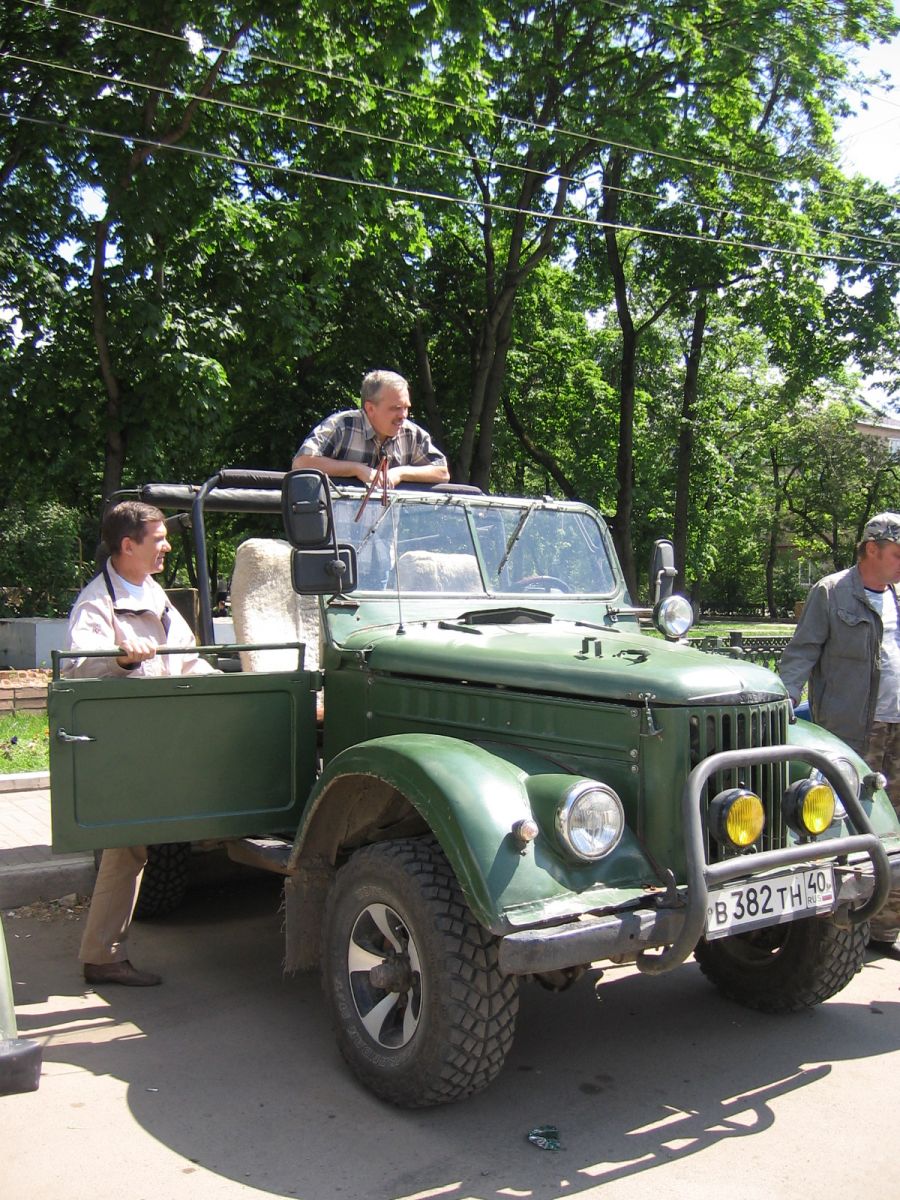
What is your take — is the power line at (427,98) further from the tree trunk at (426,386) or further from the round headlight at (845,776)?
the round headlight at (845,776)

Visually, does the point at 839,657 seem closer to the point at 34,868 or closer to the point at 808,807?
the point at 808,807

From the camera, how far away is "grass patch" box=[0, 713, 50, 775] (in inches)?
340

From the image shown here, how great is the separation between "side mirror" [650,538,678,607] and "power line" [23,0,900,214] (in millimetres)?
8665

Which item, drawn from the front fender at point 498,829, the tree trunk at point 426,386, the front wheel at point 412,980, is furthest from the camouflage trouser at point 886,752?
the tree trunk at point 426,386

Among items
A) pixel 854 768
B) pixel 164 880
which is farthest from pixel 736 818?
pixel 164 880

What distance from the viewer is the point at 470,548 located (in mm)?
5121

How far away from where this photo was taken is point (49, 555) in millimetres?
20828

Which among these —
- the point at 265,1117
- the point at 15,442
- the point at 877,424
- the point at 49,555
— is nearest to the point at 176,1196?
the point at 265,1117

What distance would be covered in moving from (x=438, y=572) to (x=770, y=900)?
2075mm

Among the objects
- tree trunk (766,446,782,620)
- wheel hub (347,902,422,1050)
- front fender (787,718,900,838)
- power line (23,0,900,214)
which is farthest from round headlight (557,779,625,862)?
tree trunk (766,446,782,620)

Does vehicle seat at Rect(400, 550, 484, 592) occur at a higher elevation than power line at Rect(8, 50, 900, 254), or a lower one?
lower

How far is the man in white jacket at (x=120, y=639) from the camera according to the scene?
15.3 ft

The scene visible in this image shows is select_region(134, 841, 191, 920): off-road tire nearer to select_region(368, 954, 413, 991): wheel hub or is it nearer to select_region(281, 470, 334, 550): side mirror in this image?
select_region(281, 470, 334, 550): side mirror

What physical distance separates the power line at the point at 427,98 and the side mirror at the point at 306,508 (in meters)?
8.68
